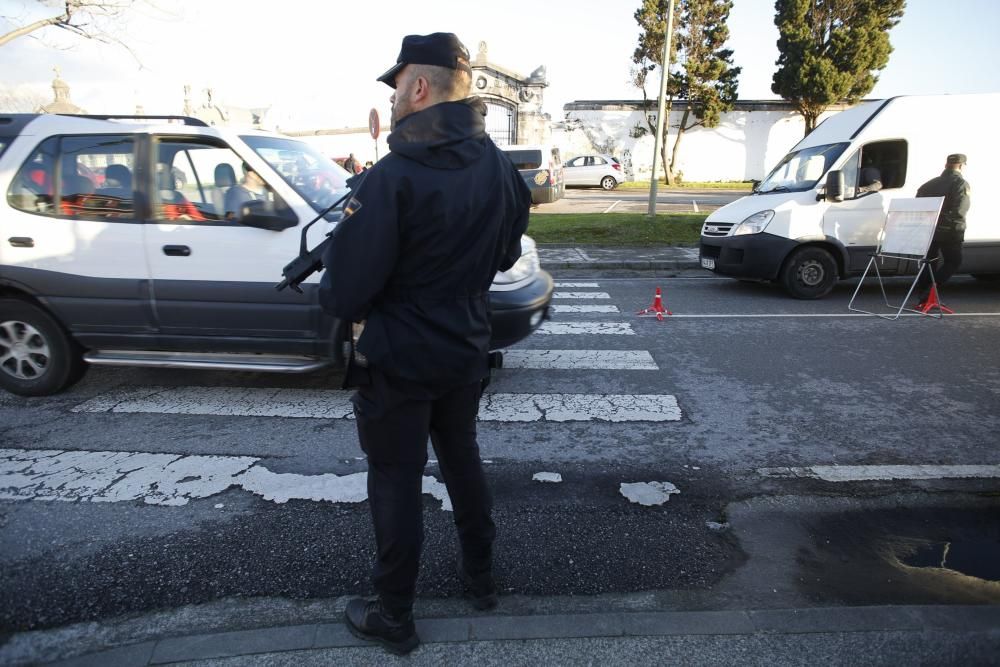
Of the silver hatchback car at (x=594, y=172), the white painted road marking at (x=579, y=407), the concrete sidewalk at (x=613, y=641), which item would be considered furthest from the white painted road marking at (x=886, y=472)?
the silver hatchback car at (x=594, y=172)

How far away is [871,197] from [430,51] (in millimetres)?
8097

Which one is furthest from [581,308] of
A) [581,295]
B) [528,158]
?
[528,158]

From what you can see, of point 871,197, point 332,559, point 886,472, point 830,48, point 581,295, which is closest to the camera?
point 332,559

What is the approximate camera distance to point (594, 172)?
103 feet

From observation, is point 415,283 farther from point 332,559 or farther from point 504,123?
point 504,123

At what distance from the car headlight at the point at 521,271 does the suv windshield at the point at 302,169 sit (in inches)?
55.6

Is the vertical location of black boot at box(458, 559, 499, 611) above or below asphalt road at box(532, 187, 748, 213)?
below

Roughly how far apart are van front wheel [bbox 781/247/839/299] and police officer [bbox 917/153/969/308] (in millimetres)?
1065

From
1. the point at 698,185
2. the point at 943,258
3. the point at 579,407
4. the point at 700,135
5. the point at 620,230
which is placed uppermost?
the point at 700,135

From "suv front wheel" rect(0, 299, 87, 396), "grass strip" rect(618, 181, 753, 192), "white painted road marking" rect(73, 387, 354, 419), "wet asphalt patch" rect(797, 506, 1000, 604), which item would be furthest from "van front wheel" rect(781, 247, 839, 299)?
"grass strip" rect(618, 181, 753, 192)

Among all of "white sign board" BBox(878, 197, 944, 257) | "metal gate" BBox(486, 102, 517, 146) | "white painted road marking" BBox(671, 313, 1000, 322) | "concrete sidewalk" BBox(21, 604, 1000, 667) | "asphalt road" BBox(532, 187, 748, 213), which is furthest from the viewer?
"metal gate" BBox(486, 102, 517, 146)

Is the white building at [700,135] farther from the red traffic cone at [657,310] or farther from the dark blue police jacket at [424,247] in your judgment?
the dark blue police jacket at [424,247]

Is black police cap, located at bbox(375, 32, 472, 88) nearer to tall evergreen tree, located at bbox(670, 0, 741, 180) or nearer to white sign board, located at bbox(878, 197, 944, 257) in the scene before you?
white sign board, located at bbox(878, 197, 944, 257)

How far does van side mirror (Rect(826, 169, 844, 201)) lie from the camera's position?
7.90 m
